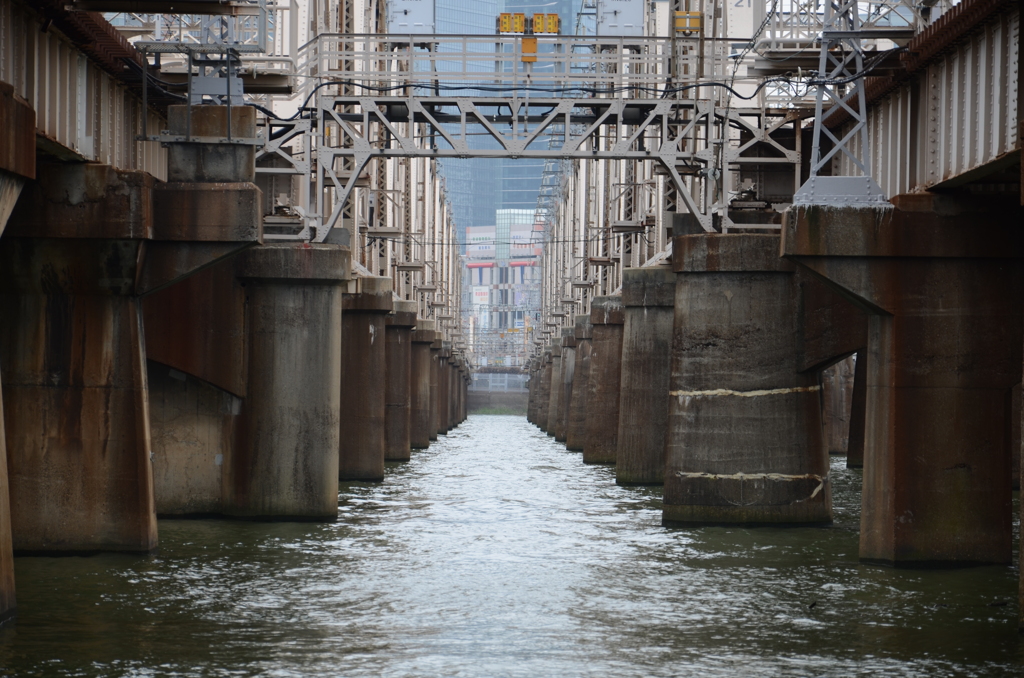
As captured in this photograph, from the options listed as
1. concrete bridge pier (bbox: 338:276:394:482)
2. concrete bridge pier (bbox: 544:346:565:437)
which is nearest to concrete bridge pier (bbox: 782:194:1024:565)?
concrete bridge pier (bbox: 338:276:394:482)

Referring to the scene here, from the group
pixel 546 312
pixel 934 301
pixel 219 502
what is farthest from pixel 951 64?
pixel 546 312

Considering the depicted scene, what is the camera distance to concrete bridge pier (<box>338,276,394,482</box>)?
39438mm

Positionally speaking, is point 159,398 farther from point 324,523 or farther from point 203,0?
point 203,0

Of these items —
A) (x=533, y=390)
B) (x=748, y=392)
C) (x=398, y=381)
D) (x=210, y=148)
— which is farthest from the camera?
(x=533, y=390)

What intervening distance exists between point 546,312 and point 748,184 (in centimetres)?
8489

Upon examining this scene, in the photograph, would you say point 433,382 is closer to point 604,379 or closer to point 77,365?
point 604,379

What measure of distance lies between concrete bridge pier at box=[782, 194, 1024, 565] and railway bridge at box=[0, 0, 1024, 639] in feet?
0.11

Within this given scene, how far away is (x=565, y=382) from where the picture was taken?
71.9m

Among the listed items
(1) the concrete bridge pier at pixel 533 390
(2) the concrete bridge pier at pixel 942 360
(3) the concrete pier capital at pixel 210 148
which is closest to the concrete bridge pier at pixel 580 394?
(3) the concrete pier capital at pixel 210 148

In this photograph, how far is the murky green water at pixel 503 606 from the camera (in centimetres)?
1559

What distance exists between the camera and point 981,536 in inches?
824

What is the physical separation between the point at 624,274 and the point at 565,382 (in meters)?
34.5

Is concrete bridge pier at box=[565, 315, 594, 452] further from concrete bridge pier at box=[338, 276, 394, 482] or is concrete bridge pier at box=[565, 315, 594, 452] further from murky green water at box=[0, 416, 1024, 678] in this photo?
murky green water at box=[0, 416, 1024, 678]

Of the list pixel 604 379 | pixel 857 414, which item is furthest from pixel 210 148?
pixel 857 414
